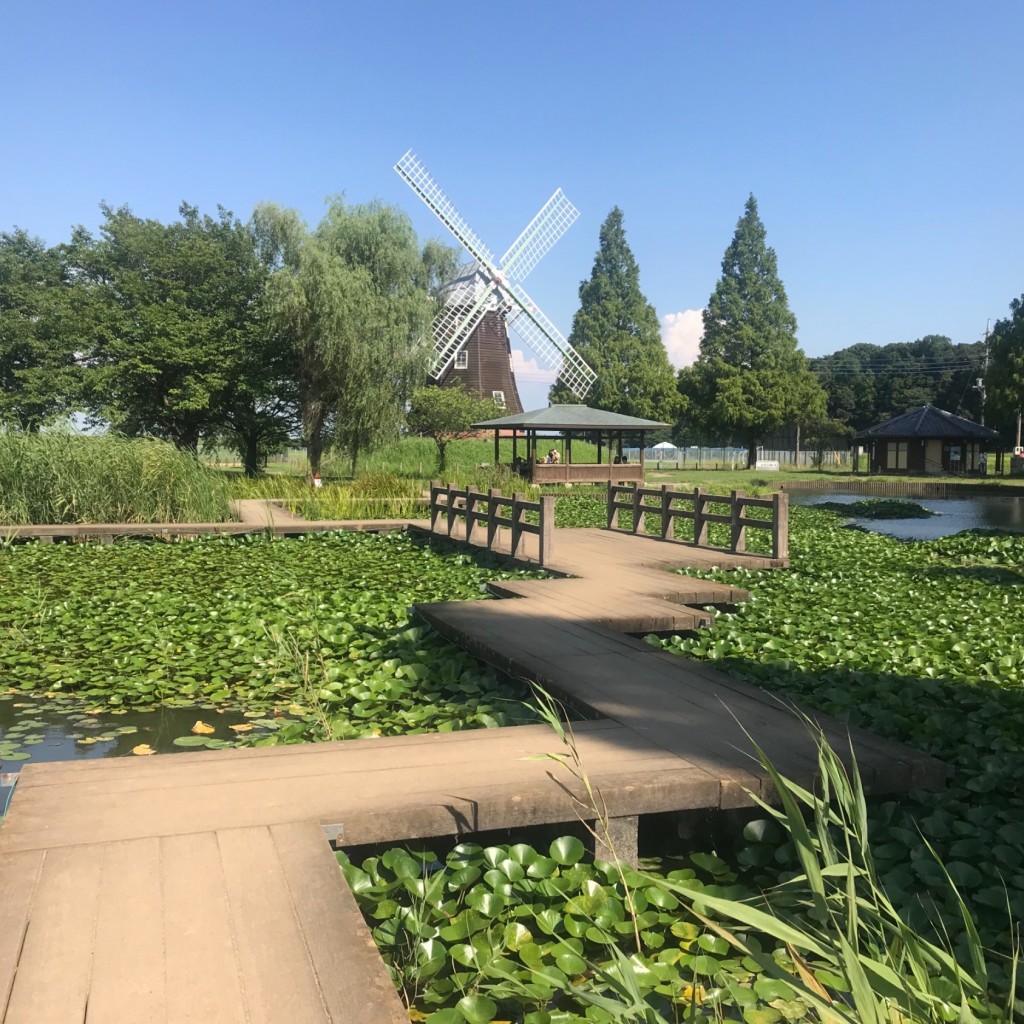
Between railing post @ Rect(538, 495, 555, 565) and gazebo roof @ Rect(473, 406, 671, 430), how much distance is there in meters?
17.0

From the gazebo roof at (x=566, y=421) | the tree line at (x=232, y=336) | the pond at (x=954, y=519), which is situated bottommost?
the pond at (x=954, y=519)

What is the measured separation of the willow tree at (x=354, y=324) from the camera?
26703 millimetres

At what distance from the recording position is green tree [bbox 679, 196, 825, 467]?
48188 millimetres

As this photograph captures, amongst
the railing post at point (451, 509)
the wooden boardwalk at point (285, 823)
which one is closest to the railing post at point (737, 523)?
the railing post at point (451, 509)

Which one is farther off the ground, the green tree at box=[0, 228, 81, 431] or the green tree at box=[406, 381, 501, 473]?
the green tree at box=[0, 228, 81, 431]

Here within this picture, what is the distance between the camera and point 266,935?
222cm

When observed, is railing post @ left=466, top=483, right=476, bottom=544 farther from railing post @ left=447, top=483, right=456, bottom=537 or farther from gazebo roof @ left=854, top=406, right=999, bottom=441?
gazebo roof @ left=854, top=406, right=999, bottom=441

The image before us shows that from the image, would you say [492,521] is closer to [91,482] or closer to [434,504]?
[434,504]

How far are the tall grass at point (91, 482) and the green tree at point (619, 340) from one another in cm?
3728

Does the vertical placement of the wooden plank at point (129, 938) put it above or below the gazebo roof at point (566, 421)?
below

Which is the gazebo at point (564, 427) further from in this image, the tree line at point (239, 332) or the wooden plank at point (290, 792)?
the wooden plank at point (290, 792)

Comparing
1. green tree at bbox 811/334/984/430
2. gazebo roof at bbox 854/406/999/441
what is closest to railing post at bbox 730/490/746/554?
gazebo roof at bbox 854/406/999/441

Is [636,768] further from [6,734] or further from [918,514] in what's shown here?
[918,514]

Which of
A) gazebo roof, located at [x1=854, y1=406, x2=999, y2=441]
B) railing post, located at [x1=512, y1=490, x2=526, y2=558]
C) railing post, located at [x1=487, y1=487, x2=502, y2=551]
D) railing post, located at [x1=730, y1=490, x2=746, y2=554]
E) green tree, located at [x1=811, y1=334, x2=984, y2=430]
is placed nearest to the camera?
railing post, located at [x1=730, y1=490, x2=746, y2=554]
